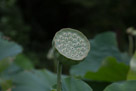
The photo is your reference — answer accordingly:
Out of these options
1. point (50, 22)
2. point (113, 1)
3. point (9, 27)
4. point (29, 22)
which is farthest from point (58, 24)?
point (9, 27)

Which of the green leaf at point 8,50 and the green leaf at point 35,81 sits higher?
the green leaf at point 8,50

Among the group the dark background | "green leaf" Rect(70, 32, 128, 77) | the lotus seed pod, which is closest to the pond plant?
the lotus seed pod

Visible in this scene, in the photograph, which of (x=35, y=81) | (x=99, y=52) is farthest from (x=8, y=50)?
(x=99, y=52)

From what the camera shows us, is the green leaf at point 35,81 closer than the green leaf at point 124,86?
No

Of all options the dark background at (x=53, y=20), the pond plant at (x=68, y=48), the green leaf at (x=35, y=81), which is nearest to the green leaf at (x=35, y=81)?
the green leaf at (x=35, y=81)

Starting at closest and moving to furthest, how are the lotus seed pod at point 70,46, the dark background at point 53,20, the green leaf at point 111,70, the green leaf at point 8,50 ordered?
1. the lotus seed pod at point 70,46
2. the green leaf at point 111,70
3. the green leaf at point 8,50
4. the dark background at point 53,20

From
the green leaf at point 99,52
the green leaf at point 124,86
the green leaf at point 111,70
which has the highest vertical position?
the green leaf at point 99,52

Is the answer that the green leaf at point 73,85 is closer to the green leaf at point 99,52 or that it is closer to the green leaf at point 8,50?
the green leaf at point 99,52

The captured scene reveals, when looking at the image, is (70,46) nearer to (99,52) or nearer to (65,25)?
(99,52)

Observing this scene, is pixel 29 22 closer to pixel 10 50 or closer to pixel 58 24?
pixel 58 24
